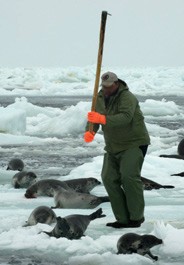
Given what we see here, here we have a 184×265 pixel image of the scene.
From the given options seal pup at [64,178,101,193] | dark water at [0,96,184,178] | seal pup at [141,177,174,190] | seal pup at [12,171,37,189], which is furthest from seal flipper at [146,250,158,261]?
dark water at [0,96,184,178]

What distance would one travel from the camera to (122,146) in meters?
4.84

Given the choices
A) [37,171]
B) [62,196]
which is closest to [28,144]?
[37,171]

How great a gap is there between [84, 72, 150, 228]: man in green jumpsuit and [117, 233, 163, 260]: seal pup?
76cm

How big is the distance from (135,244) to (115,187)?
945mm

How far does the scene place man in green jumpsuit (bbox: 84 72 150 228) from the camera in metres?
4.70

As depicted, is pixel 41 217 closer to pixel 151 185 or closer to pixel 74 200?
pixel 74 200

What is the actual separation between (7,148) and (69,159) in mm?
2235

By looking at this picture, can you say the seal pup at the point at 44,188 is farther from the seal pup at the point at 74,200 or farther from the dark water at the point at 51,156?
the dark water at the point at 51,156

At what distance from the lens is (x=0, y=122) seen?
15578 millimetres

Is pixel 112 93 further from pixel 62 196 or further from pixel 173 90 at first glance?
pixel 173 90

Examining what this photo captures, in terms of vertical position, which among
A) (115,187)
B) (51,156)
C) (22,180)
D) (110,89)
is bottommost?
(51,156)

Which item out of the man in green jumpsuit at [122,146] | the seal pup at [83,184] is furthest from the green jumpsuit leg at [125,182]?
the seal pup at [83,184]

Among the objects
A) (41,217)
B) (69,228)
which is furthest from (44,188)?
(69,228)

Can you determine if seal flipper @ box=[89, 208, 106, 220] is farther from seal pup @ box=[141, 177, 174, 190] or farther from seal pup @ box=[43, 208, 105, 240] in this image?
seal pup @ box=[141, 177, 174, 190]
